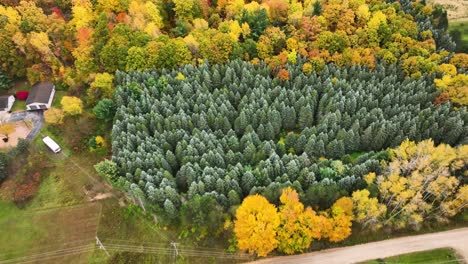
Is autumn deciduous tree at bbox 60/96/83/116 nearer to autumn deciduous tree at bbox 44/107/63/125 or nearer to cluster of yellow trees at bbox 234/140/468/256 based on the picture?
autumn deciduous tree at bbox 44/107/63/125

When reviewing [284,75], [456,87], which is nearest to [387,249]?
[456,87]

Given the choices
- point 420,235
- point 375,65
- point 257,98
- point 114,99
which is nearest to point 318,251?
point 420,235

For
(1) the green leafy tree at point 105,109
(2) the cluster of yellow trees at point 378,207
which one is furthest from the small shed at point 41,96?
(2) the cluster of yellow trees at point 378,207

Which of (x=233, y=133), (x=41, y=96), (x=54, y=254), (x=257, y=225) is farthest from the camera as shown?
(x=41, y=96)

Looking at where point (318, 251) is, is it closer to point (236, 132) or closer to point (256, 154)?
point (256, 154)

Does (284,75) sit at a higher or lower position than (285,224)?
higher

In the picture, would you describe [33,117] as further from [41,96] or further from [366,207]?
[366,207]
